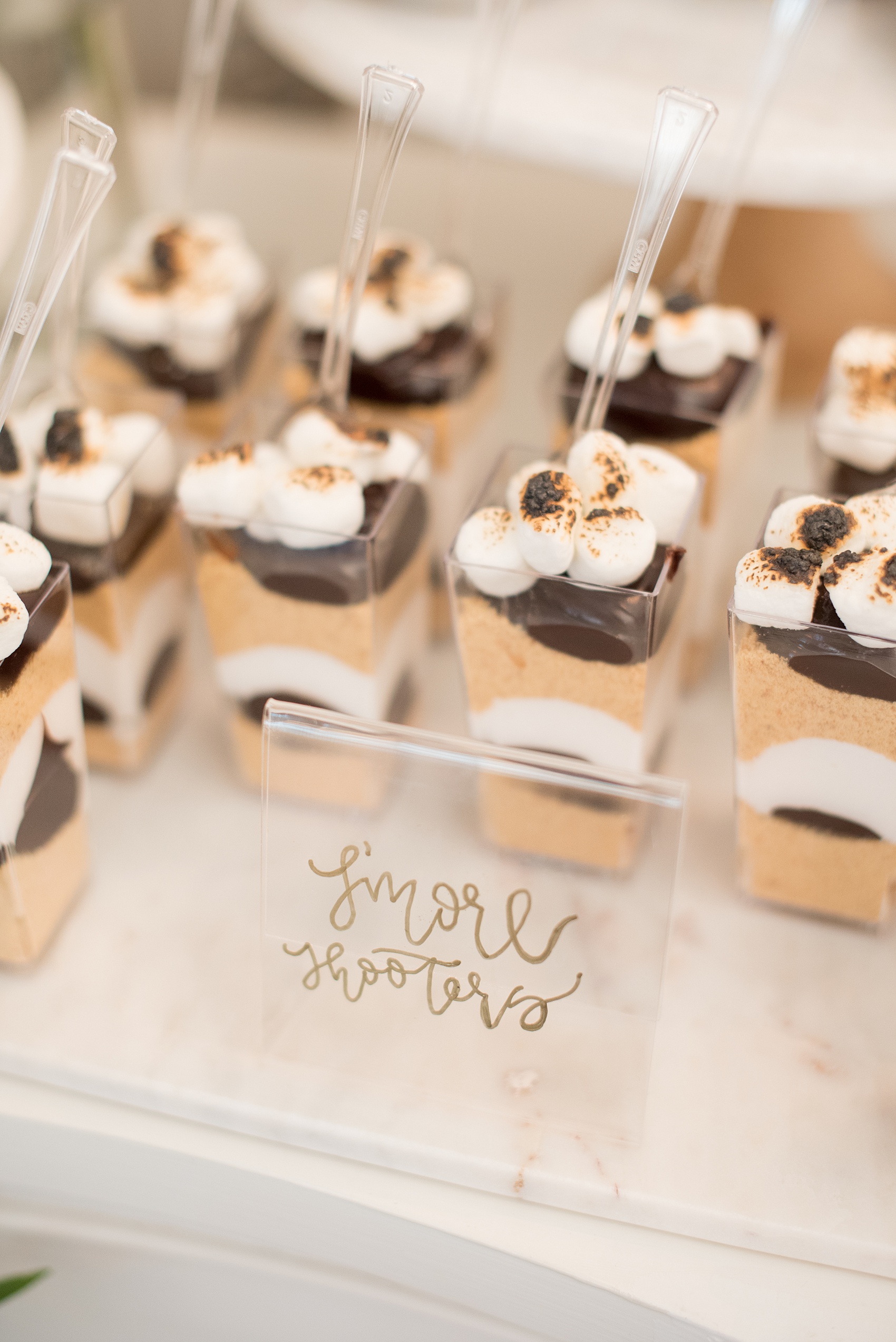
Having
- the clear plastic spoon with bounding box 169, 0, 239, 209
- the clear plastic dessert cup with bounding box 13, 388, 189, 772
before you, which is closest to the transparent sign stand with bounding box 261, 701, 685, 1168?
the clear plastic dessert cup with bounding box 13, 388, 189, 772

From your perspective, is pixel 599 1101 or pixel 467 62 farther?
pixel 467 62

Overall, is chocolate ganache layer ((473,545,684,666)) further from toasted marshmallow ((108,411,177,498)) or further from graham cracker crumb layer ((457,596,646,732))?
toasted marshmallow ((108,411,177,498))

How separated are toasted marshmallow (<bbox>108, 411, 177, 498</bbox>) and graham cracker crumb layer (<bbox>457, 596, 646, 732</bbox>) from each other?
270 millimetres

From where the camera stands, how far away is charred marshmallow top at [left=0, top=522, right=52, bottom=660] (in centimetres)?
71

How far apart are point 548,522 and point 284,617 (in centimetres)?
21

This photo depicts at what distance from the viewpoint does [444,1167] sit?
0.75m

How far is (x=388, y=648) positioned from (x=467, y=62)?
0.61m

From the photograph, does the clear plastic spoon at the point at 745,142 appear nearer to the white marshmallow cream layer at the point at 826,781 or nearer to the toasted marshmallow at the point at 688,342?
the toasted marshmallow at the point at 688,342

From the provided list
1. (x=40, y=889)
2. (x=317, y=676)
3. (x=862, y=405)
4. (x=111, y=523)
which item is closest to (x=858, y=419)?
(x=862, y=405)

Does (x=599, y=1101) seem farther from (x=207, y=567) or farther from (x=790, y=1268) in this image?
(x=207, y=567)

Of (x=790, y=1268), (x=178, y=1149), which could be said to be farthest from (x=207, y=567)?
(x=790, y=1268)

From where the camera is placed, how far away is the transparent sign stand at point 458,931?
0.74 meters

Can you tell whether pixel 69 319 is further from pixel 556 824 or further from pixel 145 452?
pixel 556 824

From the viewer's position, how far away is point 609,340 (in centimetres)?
96
